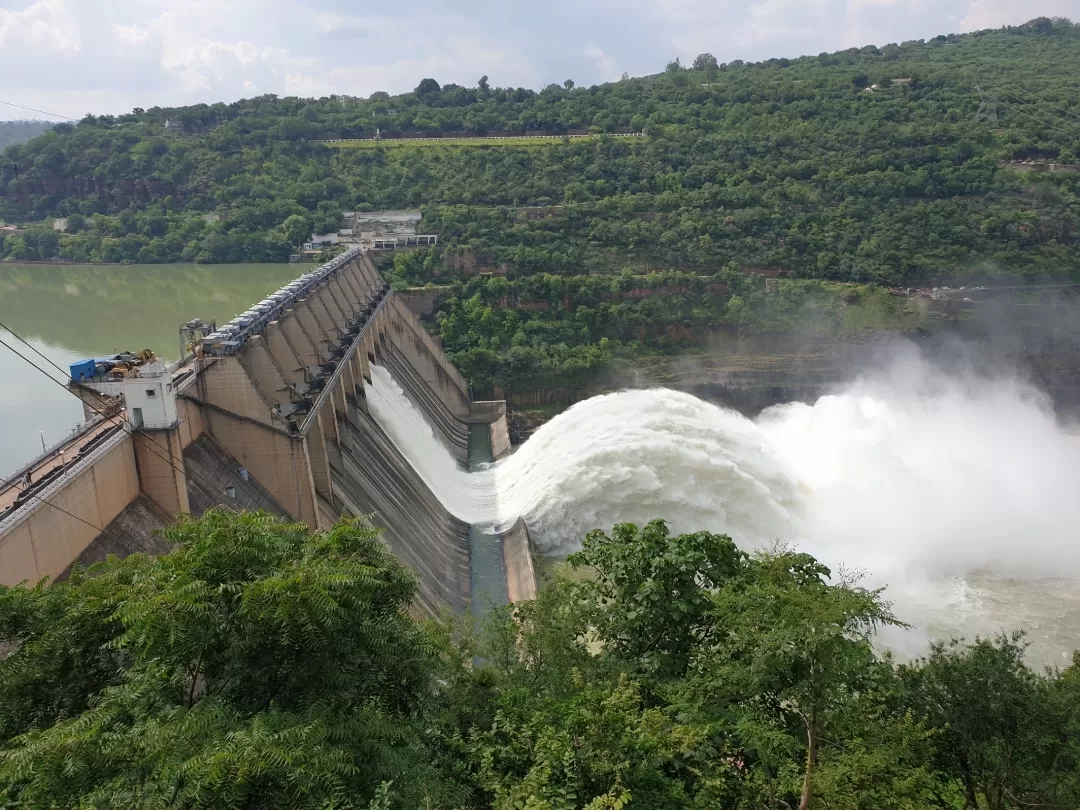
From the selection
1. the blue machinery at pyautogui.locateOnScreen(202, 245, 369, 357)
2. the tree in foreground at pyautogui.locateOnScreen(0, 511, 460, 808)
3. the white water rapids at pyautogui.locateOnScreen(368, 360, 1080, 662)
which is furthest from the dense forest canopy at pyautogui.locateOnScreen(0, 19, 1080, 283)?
the tree in foreground at pyautogui.locateOnScreen(0, 511, 460, 808)

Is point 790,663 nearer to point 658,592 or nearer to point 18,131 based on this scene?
point 658,592

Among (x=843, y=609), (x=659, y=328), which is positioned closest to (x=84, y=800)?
(x=843, y=609)

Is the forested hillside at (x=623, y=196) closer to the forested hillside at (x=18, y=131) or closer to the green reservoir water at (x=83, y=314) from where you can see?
the green reservoir water at (x=83, y=314)

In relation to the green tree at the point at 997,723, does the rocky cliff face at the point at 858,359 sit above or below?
below

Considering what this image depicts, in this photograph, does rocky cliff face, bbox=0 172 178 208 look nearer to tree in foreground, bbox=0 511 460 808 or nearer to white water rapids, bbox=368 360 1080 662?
white water rapids, bbox=368 360 1080 662

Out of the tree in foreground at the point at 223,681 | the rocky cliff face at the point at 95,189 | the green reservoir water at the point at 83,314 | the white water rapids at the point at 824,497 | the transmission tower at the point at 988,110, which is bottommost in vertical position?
the white water rapids at the point at 824,497

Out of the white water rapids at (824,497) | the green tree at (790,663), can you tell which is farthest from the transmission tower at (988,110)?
the green tree at (790,663)
